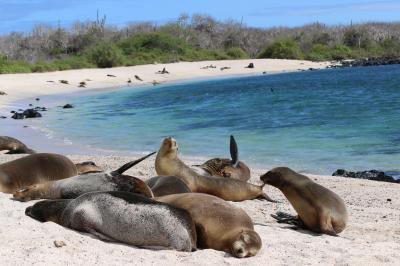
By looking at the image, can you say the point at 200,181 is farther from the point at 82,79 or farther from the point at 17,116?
the point at 82,79

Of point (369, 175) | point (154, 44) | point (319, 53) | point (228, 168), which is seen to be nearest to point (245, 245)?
point (228, 168)

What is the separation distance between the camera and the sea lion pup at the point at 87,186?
5730 mm

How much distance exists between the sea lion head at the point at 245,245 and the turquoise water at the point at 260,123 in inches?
244

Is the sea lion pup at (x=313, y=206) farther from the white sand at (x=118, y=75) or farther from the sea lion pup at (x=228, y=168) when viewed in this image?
the white sand at (x=118, y=75)

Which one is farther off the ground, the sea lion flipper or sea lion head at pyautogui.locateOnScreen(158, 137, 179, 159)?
sea lion head at pyautogui.locateOnScreen(158, 137, 179, 159)

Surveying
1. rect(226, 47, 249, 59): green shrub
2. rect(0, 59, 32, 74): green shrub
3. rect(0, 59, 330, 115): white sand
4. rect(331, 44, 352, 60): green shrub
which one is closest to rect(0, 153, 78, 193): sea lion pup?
rect(0, 59, 330, 115): white sand

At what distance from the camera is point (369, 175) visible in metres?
10.0

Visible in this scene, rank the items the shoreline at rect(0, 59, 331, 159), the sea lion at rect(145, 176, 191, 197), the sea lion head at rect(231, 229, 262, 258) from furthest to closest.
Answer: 1. the shoreline at rect(0, 59, 331, 159)
2. the sea lion at rect(145, 176, 191, 197)
3. the sea lion head at rect(231, 229, 262, 258)

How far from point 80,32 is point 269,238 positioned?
61304mm

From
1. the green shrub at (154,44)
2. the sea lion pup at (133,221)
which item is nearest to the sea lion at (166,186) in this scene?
the sea lion pup at (133,221)

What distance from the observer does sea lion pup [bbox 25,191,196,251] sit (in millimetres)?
4824

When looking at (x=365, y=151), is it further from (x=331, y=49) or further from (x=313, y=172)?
(x=331, y=49)

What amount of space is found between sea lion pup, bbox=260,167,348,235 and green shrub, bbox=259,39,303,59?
191 feet

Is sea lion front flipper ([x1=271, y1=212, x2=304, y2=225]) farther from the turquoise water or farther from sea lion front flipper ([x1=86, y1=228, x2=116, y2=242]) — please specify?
the turquoise water
